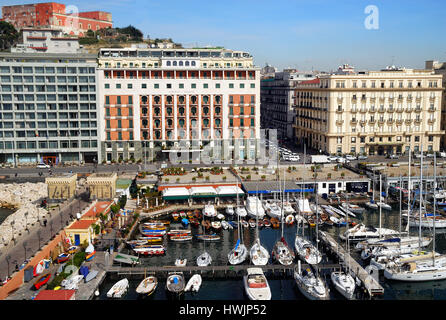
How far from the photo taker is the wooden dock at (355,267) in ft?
72.8

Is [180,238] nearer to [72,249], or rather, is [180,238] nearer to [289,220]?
[72,249]

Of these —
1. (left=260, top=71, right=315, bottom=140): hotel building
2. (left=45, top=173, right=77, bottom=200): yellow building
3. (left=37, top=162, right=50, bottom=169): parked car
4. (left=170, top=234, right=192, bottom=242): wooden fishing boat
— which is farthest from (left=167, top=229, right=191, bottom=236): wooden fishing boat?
(left=260, top=71, right=315, bottom=140): hotel building

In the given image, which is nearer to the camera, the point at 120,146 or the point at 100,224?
the point at 100,224

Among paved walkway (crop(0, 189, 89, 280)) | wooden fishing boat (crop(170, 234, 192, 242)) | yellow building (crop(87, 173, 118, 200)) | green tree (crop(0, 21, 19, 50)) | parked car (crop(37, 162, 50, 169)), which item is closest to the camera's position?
paved walkway (crop(0, 189, 89, 280))

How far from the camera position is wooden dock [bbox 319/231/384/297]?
22203 millimetres

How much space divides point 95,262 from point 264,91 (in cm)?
6437

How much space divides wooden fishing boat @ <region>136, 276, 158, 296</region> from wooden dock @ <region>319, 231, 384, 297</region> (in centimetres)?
1010

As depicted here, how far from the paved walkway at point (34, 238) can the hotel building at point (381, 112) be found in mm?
31424

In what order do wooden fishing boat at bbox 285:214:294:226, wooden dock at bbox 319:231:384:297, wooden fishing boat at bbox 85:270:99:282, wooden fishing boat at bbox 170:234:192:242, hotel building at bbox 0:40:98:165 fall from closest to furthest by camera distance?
wooden dock at bbox 319:231:384:297 < wooden fishing boat at bbox 85:270:99:282 < wooden fishing boat at bbox 170:234:192:242 < wooden fishing boat at bbox 285:214:294:226 < hotel building at bbox 0:40:98:165

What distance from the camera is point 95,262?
2505 centimetres

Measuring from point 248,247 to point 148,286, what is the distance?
841 centimetres

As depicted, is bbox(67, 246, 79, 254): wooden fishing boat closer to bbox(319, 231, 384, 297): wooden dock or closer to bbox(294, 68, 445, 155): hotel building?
bbox(319, 231, 384, 297): wooden dock
